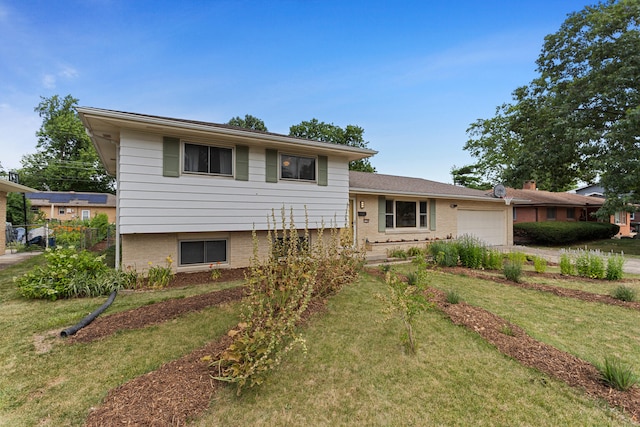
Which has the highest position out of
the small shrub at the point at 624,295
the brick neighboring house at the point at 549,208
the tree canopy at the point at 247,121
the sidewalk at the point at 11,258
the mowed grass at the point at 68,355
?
the tree canopy at the point at 247,121

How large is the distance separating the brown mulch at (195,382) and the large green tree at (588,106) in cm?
1474

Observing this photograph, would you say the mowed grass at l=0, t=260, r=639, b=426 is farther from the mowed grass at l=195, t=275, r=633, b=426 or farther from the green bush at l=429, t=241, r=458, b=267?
the green bush at l=429, t=241, r=458, b=267

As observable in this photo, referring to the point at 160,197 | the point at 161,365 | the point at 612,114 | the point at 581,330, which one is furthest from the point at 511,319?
the point at 612,114

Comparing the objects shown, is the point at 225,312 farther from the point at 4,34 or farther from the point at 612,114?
the point at 612,114

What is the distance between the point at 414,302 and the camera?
3.51 metres

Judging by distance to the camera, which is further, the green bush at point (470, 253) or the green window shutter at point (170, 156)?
the green bush at point (470, 253)

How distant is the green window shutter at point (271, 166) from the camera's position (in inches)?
303

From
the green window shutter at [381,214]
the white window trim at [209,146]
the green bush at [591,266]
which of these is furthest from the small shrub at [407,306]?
the green window shutter at [381,214]

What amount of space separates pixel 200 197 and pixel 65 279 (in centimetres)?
302

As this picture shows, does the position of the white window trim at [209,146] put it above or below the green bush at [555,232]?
above

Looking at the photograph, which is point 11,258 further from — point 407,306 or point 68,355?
point 407,306

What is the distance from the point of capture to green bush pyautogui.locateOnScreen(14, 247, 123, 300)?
203 inches

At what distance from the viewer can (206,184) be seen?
274 inches

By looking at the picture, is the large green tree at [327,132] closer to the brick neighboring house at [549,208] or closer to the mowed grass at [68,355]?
the brick neighboring house at [549,208]
